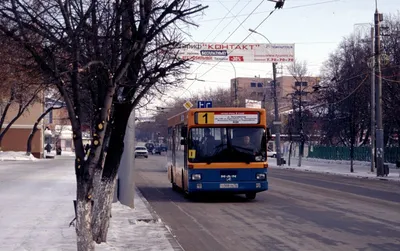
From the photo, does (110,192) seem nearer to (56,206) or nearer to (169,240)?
(169,240)

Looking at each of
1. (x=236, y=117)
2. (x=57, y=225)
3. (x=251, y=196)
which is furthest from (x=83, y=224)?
(x=251, y=196)

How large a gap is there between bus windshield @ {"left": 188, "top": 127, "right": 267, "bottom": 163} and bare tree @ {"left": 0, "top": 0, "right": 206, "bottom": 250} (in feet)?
34.1

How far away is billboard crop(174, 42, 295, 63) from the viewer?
38.1 metres

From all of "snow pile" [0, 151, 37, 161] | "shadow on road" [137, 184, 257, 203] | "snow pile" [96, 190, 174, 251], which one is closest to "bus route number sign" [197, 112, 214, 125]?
"shadow on road" [137, 184, 257, 203]

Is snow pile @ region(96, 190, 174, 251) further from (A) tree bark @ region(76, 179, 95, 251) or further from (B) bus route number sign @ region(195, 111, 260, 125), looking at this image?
(B) bus route number sign @ region(195, 111, 260, 125)

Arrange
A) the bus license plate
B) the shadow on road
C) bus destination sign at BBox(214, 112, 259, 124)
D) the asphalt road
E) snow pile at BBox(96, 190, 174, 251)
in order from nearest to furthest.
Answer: snow pile at BBox(96, 190, 174, 251) → the asphalt road → the bus license plate → bus destination sign at BBox(214, 112, 259, 124) → the shadow on road

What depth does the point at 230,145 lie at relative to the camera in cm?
2105

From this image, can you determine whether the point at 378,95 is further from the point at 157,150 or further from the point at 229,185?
the point at 157,150

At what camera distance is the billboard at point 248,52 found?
38094 millimetres

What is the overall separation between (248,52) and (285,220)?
79.8 ft

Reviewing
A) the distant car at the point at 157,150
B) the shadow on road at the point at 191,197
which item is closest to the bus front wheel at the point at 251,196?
the shadow on road at the point at 191,197

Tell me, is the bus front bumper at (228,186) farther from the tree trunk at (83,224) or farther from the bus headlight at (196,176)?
the tree trunk at (83,224)

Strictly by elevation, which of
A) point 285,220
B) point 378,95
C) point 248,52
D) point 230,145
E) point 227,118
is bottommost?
point 285,220

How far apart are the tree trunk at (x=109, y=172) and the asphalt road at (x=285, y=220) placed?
1710mm
